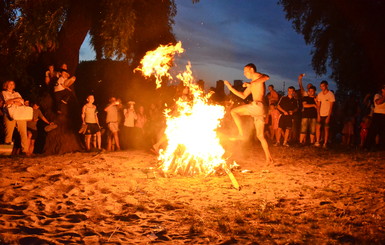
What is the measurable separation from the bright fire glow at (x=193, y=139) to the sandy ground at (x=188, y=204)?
1.26ft

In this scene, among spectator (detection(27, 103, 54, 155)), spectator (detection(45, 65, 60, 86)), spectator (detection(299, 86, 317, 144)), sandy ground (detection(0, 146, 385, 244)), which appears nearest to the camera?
sandy ground (detection(0, 146, 385, 244))

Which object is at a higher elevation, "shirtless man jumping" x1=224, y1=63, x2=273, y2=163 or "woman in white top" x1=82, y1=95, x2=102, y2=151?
"shirtless man jumping" x1=224, y1=63, x2=273, y2=163

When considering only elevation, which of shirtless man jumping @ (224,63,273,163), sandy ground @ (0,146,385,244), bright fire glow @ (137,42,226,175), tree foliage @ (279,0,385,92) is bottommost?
sandy ground @ (0,146,385,244)

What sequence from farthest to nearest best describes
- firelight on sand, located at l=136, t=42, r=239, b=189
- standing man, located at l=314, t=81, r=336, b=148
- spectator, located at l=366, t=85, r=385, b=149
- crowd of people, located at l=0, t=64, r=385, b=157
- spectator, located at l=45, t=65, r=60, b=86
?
standing man, located at l=314, t=81, r=336, b=148, spectator, located at l=366, t=85, r=385, b=149, spectator, located at l=45, t=65, r=60, b=86, crowd of people, located at l=0, t=64, r=385, b=157, firelight on sand, located at l=136, t=42, r=239, b=189

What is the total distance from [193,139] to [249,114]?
1.59 meters

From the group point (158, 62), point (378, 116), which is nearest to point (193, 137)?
point (158, 62)

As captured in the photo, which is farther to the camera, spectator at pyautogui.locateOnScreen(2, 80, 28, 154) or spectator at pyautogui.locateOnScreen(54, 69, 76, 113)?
spectator at pyautogui.locateOnScreen(54, 69, 76, 113)

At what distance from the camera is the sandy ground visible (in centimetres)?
390

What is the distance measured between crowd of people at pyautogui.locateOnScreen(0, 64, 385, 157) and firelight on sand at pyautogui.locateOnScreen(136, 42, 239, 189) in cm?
68

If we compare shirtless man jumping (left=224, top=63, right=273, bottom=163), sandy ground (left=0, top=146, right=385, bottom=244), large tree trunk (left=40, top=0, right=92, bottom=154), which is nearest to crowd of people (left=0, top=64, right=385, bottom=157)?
shirtless man jumping (left=224, top=63, right=273, bottom=163)

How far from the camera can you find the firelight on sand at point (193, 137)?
298 inches

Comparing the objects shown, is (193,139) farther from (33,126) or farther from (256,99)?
(33,126)

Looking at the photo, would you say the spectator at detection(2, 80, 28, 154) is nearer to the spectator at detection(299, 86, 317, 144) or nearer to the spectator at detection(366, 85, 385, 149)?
the spectator at detection(299, 86, 317, 144)

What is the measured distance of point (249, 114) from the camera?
8273 millimetres
